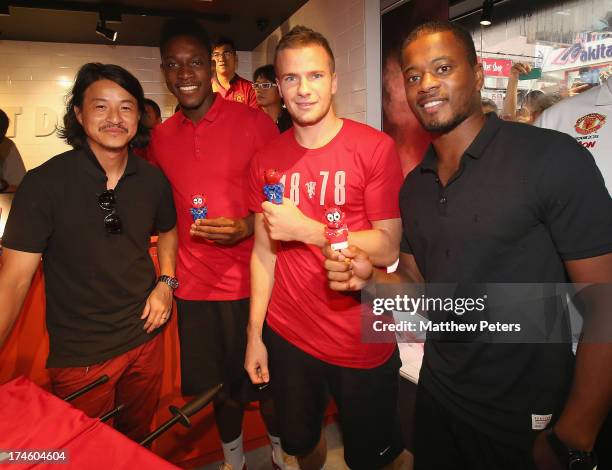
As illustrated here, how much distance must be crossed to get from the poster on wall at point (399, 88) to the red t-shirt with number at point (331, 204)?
1714 millimetres

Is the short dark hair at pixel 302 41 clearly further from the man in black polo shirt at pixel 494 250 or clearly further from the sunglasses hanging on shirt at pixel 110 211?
the sunglasses hanging on shirt at pixel 110 211

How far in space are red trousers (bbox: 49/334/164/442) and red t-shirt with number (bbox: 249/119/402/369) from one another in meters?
0.70

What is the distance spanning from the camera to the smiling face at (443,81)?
1.35 meters

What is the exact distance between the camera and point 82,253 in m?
1.79

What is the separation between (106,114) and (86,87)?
6.9 inches

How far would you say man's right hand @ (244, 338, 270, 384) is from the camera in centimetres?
196

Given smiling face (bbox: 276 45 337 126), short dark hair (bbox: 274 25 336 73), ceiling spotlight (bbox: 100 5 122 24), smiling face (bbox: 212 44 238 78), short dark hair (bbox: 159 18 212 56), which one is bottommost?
smiling face (bbox: 276 45 337 126)

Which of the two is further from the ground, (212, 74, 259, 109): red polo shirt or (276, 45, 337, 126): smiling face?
(212, 74, 259, 109): red polo shirt

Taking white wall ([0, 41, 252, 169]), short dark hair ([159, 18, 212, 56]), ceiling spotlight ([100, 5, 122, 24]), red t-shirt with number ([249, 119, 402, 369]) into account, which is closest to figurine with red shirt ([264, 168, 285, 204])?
red t-shirt with number ([249, 119, 402, 369])

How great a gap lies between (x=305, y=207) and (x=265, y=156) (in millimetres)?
350

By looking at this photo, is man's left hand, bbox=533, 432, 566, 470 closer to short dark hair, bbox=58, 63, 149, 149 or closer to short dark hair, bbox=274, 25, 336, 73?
short dark hair, bbox=274, 25, 336, 73

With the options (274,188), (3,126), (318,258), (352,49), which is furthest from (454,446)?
(3,126)

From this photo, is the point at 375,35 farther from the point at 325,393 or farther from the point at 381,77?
the point at 325,393

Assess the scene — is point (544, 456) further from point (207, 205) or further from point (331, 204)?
point (207, 205)
